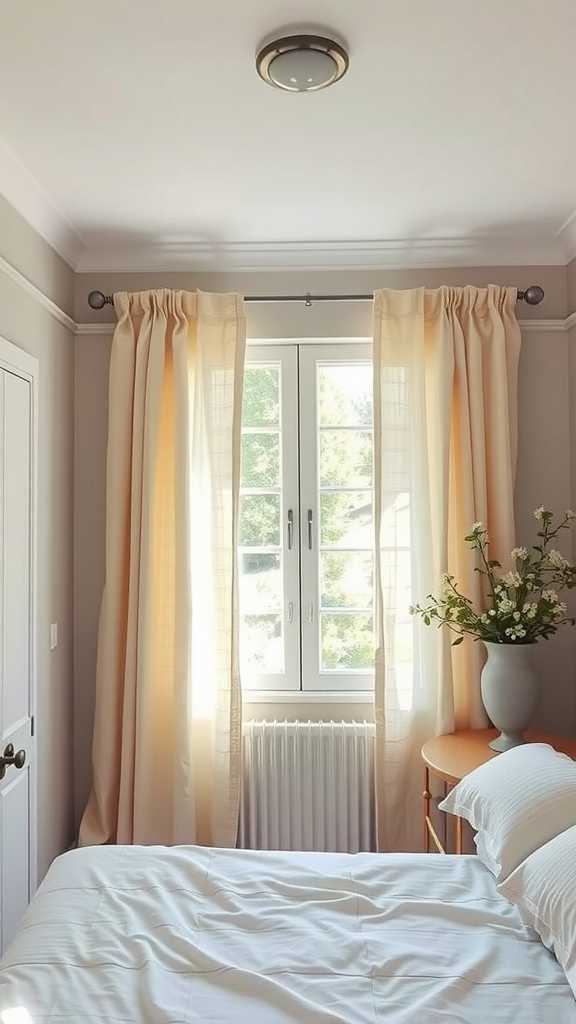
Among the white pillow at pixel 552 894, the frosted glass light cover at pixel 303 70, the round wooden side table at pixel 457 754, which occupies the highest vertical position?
the frosted glass light cover at pixel 303 70

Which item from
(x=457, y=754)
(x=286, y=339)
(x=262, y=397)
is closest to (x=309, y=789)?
(x=457, y=754)

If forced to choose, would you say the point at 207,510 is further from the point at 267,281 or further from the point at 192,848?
the point at 192,848

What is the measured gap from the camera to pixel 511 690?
2.76 meters

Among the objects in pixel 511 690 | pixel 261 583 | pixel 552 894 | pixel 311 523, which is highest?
pixel 311 523

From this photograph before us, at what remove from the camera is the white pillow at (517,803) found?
1755 mm

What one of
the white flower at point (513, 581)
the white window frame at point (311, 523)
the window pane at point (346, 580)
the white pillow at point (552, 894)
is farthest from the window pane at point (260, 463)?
the white pillow at point (552, 894)

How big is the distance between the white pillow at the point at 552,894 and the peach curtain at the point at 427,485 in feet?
4.73

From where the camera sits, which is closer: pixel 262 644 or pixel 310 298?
pixel 310 298

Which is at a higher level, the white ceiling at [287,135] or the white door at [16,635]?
the white ceiling at [287,135]

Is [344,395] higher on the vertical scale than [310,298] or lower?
lower

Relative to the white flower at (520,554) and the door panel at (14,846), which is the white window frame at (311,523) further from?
the door panel at (14,846)

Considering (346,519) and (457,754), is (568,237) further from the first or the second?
(457,754)

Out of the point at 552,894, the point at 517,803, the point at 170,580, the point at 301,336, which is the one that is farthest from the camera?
the point at 301,336

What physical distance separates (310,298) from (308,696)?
5.66ft
